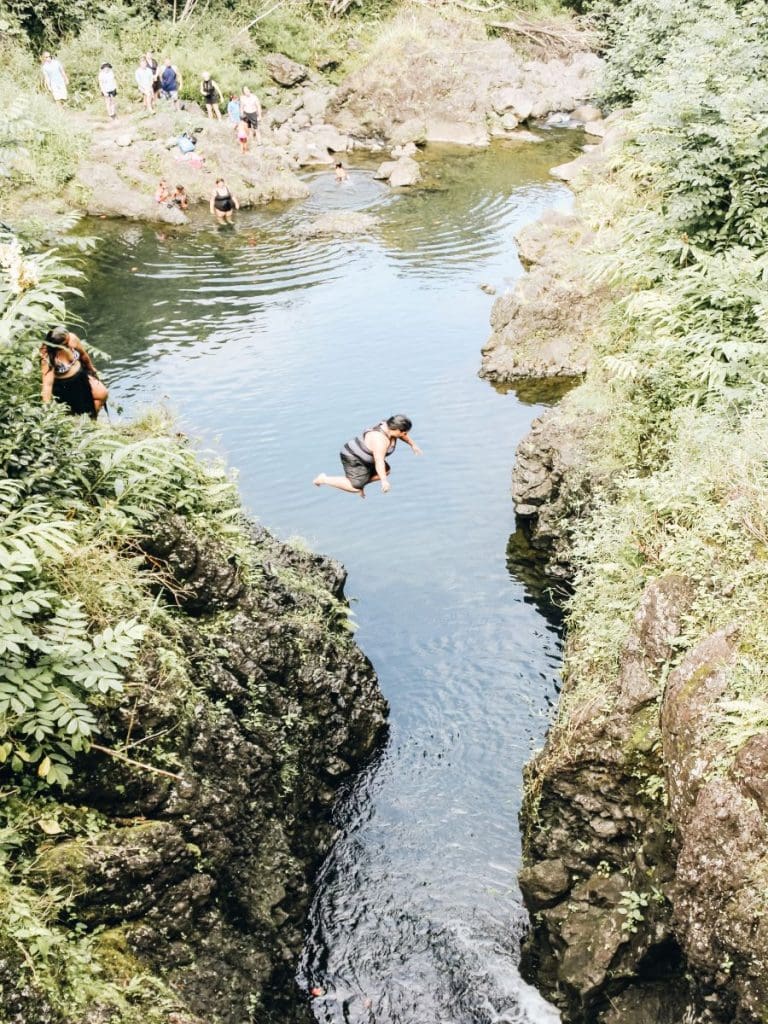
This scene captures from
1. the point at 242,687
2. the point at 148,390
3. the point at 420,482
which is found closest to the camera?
the point at 242,687

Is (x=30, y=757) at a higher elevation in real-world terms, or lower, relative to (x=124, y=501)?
lower

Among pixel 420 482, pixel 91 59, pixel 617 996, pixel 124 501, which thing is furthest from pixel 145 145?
pixel 617 996

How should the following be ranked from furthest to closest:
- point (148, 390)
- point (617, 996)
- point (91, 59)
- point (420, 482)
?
point (91, 59), point (148, 390), point (420, 482), point (617, 996)

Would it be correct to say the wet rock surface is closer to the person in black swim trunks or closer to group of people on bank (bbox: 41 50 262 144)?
the person in black swim trunks

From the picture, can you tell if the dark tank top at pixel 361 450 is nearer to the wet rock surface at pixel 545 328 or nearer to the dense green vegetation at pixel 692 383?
the dense green vegetation at pixel 692 383

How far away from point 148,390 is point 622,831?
14669 mm

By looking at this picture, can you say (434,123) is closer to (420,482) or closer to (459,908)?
(420,482)

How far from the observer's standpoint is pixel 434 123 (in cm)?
3884

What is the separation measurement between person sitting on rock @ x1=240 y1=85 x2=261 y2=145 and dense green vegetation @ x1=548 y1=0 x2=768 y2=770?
2236 cm

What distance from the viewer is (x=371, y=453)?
42.2 ft

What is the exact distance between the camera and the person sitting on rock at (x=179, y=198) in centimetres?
2906

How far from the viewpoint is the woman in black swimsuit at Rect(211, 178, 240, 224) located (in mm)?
28562

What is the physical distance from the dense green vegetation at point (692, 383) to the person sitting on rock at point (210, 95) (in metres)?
23.9

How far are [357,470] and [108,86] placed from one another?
26296 millimetres
